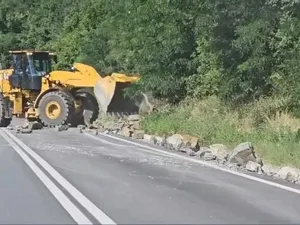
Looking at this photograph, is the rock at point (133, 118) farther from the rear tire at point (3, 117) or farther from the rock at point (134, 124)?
the rear tire at point (3, 117)

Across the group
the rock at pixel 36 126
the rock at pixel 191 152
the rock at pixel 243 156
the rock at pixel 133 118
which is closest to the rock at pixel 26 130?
the rock at pixel 36 126

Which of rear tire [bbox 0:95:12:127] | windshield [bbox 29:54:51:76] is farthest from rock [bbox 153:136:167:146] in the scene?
rear tire [bbox 0:95:12:127]

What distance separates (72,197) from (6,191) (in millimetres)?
1335

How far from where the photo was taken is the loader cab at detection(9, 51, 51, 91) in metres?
26.3

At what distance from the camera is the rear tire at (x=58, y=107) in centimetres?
2456

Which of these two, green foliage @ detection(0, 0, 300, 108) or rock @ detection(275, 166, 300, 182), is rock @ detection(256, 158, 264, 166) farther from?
green foliage @ detection(0, 0, 300, 108)

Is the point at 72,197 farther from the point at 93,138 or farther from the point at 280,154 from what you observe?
the point at 93,138

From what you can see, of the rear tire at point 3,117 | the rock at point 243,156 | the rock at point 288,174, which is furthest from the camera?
the rear tire at point 3,117

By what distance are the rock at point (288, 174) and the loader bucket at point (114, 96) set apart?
44.6 ft

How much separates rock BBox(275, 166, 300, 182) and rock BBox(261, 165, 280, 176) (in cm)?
23

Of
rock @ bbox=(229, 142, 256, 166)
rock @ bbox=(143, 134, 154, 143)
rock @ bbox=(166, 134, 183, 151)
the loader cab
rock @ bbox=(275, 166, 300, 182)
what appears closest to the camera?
rock @ bbox=(275, 166, 300, 182)

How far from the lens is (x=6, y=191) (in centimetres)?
1034

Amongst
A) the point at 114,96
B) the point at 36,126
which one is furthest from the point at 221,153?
the point at 36,126

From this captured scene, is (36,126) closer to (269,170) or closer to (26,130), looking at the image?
(26,130)
